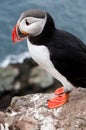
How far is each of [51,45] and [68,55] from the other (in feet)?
0.74

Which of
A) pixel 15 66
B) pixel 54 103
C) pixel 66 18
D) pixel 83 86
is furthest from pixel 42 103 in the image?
pixel 66 18

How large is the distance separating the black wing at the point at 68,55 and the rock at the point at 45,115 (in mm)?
358

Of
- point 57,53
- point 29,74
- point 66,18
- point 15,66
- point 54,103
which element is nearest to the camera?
point 57,53

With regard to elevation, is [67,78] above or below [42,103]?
above

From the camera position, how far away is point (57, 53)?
545 centimetres

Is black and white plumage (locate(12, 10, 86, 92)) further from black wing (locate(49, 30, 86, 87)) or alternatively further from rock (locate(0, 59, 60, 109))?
rock (locate(0, 59, 60, 109))

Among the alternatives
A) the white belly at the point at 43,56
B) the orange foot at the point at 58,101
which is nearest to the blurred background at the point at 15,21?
the orange foot at the point at 58,101

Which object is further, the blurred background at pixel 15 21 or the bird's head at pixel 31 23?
the blurred background at pixel 15 21

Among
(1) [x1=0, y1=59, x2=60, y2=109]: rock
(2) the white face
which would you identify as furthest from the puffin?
(1) [x1=0, y1=59, x2=60, y2=109]: rock

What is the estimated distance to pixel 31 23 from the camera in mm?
5320

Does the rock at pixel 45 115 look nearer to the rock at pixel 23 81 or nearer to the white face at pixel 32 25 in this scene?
the white face at pixel 32 25

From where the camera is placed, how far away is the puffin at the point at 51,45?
535 centimetres

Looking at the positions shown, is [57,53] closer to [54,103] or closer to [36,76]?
[54,103]

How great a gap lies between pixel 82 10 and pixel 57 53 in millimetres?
17487
